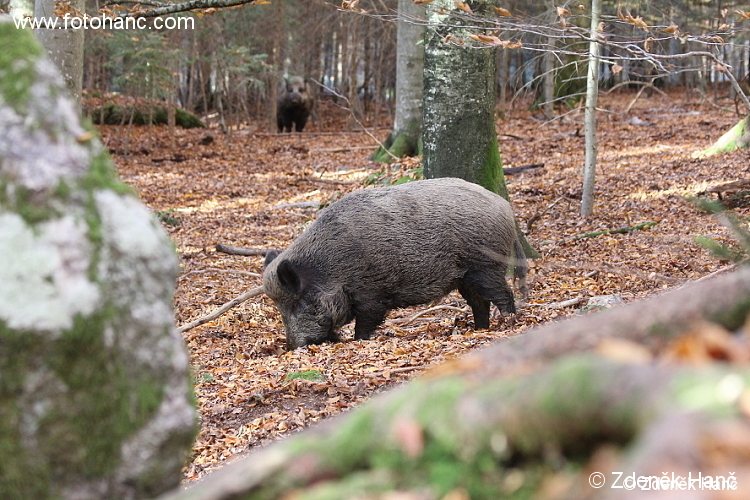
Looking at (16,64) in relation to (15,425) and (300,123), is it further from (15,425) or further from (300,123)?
(300,123)

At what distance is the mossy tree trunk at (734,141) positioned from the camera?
651 inches

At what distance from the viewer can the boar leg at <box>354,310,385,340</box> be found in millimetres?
8977

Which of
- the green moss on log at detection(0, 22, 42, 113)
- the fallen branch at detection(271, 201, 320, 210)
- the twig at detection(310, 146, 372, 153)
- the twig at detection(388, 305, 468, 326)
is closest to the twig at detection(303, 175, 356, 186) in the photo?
the fallen branch at detection(271, 201, 320, 210)

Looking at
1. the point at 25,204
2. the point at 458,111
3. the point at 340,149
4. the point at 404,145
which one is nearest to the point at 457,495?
the point at 25,204

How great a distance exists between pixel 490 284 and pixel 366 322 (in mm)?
1337

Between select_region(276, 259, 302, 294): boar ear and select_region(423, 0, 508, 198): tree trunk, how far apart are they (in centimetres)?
286

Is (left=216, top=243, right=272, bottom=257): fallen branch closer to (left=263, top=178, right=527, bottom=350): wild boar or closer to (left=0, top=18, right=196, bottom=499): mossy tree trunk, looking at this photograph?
(left=263, top=178, right=527, bottom=350): wild boar

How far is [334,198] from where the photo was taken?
1548 cm

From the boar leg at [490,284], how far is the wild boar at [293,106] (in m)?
23.4

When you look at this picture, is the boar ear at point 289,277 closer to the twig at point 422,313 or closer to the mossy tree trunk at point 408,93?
the twig at point 422,313

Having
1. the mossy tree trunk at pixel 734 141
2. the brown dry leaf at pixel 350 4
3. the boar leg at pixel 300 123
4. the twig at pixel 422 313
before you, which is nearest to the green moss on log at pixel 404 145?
the mossy tree trunk at pixel 734 141

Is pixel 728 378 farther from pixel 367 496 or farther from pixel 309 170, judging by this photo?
pixel 309 170

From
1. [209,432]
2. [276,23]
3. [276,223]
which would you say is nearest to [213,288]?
[276,223]

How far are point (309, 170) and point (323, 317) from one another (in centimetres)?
1296
